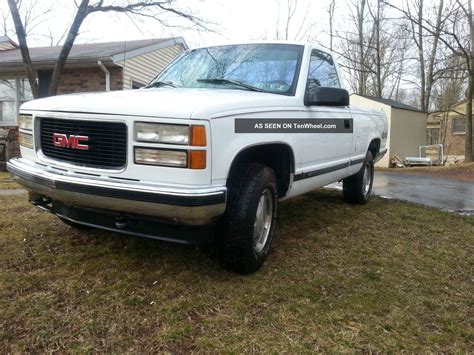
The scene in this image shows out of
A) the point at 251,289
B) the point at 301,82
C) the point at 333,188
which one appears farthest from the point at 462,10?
the point at 251,289

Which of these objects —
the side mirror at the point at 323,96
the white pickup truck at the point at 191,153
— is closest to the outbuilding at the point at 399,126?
the side mirror at the point at 323,96

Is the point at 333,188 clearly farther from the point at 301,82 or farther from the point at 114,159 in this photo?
the point at 114,159

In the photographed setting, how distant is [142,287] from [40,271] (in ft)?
2.83

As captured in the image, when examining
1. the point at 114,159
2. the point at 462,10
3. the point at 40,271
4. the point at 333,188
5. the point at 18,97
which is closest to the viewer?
the point at 114,159

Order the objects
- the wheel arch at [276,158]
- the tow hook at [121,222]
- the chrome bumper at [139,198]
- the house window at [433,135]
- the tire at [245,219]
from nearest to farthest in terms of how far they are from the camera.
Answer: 1. the chrome bumper at [139,198]
2. the tow hook at [121,222]
3. the tire at [245,219]
4. the wheel arch at [276,158]
5. the house window at [433,135]

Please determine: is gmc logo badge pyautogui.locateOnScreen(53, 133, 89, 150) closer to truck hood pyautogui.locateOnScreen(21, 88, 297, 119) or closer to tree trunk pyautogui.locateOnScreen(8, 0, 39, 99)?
truck hood pyautogui.locateOnScreen(21, 88, 297, 119)

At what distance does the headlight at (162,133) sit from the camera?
2680mm

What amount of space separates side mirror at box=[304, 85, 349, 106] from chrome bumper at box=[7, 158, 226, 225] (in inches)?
58.7

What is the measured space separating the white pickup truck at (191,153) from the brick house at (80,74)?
9650 mm

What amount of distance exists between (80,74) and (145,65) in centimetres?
231

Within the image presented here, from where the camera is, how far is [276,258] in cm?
379

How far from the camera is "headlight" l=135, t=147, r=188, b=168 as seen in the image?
2.69m

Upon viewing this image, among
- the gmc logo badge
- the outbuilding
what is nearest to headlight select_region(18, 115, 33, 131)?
the gmc logo badge

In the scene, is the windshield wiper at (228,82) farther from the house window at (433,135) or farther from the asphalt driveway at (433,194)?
the house window at (433,135)
